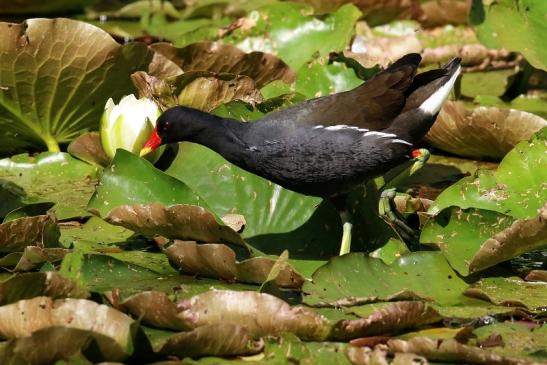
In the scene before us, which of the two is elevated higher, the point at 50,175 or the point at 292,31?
the point at 292,31

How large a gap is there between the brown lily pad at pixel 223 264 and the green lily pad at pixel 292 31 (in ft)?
6.12

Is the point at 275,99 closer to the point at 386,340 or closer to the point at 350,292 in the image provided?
the point at 350,292

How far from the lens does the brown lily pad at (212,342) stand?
2.32 m

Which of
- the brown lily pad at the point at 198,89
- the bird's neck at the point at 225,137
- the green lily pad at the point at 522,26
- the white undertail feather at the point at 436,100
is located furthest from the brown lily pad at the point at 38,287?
the green lily pad at the point at 522,26

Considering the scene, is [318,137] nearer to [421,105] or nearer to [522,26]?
[421,105]

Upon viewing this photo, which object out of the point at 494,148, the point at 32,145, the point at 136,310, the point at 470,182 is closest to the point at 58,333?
the point at 136,310

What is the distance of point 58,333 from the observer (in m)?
2.23

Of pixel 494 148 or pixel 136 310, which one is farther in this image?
pixel 494 148

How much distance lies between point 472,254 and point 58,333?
116 cm

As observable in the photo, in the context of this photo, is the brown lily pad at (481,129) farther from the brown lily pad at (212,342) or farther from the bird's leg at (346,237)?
the brown lily pad at (212,342)

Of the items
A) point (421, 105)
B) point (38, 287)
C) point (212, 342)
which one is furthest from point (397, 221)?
point (38, 287)

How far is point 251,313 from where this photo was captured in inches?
96.3

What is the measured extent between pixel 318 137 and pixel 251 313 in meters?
0.93

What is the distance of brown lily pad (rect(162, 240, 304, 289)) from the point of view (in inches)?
105
